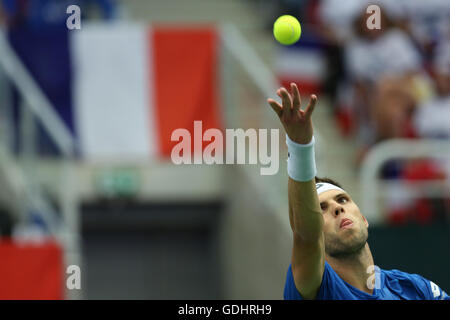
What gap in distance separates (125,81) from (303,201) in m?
7.15

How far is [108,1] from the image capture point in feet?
36.8

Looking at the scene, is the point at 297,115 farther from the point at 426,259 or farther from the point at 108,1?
the point at 108,1

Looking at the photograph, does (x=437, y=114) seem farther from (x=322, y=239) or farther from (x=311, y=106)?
(x=311, y=106)

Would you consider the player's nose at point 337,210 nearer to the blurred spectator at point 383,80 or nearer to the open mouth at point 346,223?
the open mouth at point 346,223

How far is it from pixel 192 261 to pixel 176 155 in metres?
2.01

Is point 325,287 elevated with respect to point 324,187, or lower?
lower

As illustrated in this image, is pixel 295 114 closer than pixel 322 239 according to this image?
Yes

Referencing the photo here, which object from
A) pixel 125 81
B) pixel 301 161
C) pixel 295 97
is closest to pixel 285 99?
pixel 295 97

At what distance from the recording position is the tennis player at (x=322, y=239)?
3.40 m

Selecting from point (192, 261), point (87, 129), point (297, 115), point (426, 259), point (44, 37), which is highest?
point (44, 37)

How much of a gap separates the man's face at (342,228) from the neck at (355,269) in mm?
28

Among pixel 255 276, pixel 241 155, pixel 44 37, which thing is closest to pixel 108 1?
pixel 44 37

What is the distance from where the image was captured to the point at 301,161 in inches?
135

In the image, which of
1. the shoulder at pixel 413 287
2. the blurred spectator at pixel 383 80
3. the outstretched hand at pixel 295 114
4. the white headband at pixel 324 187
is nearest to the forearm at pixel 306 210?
the outstretched hand at pixel 295 114
